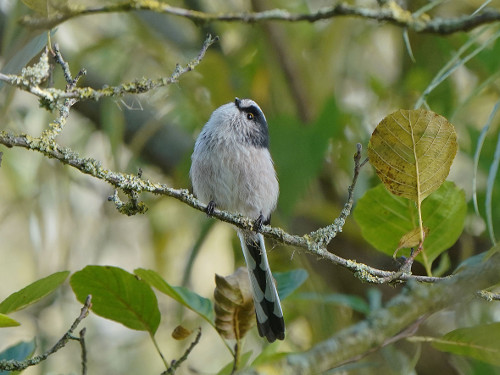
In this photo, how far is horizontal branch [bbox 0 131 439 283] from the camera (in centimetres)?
132

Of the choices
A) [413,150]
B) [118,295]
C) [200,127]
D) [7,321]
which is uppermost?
[200,127]

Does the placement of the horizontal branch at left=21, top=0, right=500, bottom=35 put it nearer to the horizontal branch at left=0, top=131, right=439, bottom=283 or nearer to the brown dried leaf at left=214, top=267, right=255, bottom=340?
the horizontal branch at left=0, top=131, right=439, bottom=283

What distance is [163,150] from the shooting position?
140 inches

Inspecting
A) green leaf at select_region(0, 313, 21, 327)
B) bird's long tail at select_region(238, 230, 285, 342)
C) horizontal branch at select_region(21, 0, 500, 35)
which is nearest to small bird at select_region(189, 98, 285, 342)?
bird's long tail at select_region(238, 230, 285, 342)

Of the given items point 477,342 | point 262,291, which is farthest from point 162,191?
point 262,291

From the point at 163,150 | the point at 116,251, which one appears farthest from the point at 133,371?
the point at 163,150

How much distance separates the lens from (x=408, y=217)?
1.77 m

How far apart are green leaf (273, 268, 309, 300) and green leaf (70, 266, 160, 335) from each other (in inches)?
14.7

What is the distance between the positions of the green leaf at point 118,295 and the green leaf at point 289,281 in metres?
0.37

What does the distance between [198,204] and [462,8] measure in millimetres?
2606

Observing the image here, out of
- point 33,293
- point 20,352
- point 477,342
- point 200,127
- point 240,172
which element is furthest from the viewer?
Result: point 200,127

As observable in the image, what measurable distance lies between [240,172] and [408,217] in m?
1.06

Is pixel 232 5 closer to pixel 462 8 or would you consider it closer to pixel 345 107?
Answer: pixel 345 107

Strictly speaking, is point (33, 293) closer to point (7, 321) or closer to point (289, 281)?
point (7, 321)
